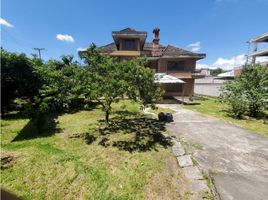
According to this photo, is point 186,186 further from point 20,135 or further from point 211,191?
point 20,135

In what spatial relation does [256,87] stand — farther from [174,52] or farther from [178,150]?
[174,52]

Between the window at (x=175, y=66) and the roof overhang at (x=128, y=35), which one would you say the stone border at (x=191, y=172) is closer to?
the window at (x=175, y=66)

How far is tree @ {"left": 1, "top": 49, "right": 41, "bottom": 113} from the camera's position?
944 cm

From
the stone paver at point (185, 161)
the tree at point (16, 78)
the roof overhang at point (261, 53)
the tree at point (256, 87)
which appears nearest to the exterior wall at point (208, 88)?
the roof overhang at point (261, 53)

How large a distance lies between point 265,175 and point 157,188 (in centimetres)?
327

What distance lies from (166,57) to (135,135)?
15.8m

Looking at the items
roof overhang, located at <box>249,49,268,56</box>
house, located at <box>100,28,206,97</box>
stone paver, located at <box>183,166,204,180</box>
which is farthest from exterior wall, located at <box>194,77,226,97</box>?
stone paver, located at <box>183,166,204,180</box>

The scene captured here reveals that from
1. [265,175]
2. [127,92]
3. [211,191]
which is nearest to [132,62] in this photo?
[127,92]

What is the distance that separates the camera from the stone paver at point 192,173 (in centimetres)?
442

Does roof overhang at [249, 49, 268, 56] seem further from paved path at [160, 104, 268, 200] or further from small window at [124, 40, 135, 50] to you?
paved path at [160, 104, 268, 200]

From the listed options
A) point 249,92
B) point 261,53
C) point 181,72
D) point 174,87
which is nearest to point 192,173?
point 249,92

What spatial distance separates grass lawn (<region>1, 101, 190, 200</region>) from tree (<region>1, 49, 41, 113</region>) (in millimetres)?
3957

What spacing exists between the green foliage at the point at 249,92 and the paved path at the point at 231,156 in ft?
9.37

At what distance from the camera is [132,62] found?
704 cm
